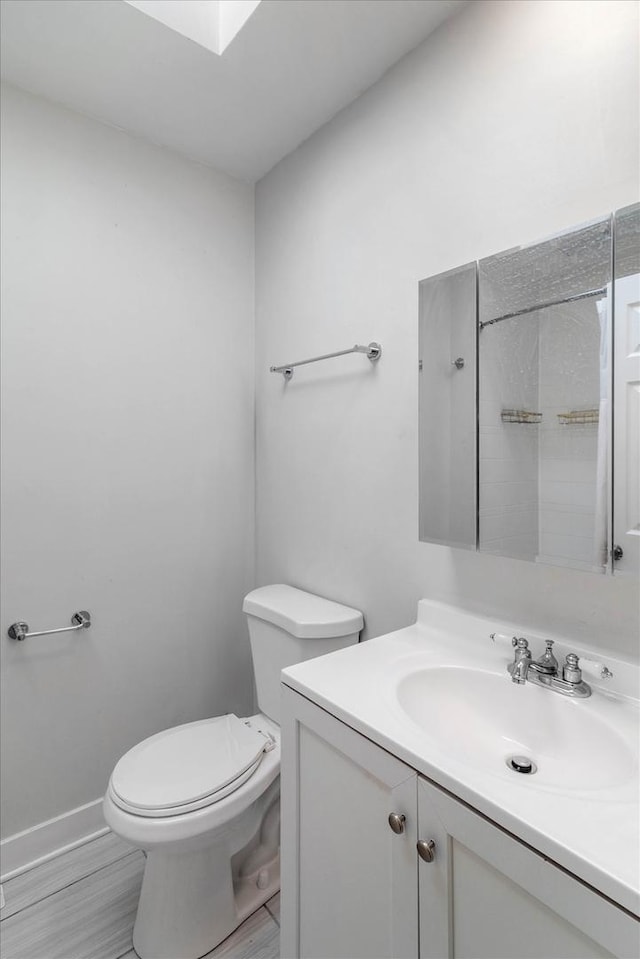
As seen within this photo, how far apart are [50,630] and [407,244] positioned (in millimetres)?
1638

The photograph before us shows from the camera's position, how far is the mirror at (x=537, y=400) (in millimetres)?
903

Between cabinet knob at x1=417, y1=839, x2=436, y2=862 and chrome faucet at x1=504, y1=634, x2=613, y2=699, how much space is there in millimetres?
384

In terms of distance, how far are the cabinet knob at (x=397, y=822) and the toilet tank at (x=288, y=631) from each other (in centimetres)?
67

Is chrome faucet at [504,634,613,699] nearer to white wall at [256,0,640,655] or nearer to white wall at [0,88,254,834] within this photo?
white wall at [256,0,640,655]

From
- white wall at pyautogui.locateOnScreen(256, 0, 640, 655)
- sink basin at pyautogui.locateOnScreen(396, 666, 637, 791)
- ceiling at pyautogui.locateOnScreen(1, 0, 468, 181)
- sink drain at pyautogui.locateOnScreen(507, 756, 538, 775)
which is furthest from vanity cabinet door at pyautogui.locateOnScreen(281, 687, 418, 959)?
ceiling at pyautogui.locateOnScreen(1, 0, 468, 181)

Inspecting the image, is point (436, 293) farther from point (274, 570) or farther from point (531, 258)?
point (274, 570)

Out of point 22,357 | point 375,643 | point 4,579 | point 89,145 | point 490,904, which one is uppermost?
point 89,145

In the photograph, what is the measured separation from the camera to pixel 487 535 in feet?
3.72

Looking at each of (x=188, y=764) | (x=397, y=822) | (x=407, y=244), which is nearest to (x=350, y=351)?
(x=407, y=244)

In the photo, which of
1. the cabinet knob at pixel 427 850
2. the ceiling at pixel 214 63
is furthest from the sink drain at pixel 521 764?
the ceiling at pixel 214 63

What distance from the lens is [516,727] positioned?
987mm

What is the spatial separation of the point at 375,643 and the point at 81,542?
3.47ft

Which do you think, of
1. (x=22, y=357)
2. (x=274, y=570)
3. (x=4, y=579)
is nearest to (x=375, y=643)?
(x=274, y=570)

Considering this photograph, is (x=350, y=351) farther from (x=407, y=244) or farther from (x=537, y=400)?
(x=537, y=400)
